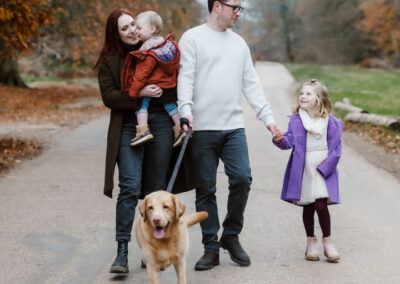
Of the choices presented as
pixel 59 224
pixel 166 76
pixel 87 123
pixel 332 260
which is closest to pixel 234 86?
pixel 166 76

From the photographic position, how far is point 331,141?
5238 mm

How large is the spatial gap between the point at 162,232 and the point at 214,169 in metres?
1.20

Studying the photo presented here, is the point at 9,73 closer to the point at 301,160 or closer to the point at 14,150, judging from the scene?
the point at 14,150

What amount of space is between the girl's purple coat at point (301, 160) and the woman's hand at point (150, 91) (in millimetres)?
1181

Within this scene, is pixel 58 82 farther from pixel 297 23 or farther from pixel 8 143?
pixel 297 23

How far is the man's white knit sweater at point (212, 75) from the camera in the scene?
4918 millimetres

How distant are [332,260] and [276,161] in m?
5.48

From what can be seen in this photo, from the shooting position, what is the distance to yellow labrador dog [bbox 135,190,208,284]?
398 cm

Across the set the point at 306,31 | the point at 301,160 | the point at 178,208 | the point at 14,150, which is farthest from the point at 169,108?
the point at 306,31

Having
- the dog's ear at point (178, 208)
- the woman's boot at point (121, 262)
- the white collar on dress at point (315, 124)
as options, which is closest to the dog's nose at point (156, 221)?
the dog's ear at point (178, 208)

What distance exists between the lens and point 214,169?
5.11m

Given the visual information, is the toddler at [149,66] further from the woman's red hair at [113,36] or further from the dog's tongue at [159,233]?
the dog's tongue at [159,233]

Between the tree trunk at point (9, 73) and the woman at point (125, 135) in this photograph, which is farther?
the tree trunk at point (9, 73)

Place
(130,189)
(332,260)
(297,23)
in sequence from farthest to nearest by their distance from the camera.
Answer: (297,23)
(332,260)
(130,189)
